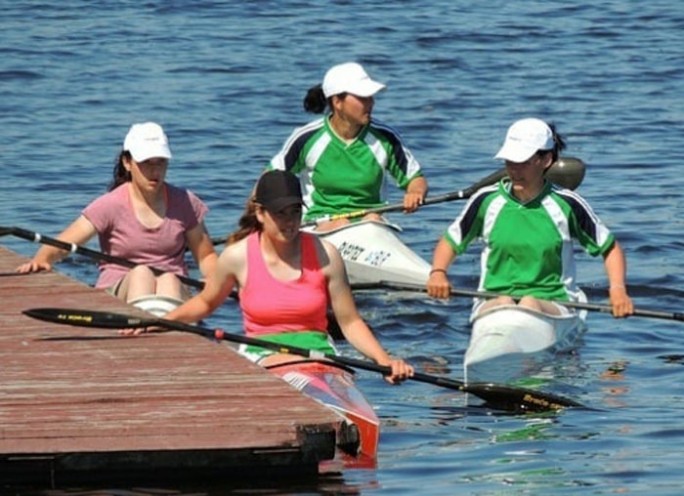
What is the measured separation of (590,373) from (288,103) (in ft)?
37.7

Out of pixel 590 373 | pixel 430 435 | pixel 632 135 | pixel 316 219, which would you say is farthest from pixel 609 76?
pixel 430 435

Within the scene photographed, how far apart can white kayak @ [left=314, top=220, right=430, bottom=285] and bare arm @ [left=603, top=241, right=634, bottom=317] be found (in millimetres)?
2713

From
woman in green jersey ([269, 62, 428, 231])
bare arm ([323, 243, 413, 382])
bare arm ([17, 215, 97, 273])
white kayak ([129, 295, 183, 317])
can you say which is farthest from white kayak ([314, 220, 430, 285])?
bare arm ([323, 243, 413, 382])

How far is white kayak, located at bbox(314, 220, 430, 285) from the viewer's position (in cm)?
1452

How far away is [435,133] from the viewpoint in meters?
21.8

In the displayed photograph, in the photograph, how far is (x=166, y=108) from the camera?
23.2 m

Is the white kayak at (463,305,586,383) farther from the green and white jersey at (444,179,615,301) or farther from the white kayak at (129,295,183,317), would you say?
the white kayak at (129,295,183,317)

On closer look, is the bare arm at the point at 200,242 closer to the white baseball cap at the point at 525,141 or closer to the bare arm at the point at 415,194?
the white baseball cap at the point at 525,141

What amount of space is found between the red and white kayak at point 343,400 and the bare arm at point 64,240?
2.10m

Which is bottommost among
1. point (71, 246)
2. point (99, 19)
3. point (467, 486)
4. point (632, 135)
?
point (467, 486)

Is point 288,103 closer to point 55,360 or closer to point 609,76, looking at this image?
point 609,76

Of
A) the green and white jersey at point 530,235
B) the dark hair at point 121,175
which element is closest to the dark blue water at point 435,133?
the green and white jersey at point 530,235

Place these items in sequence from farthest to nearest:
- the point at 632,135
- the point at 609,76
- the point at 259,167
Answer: the point at 609,76 < the point at 632,135 < the point at 259,167

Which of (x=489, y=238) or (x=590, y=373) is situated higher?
(x=489, y=238)
